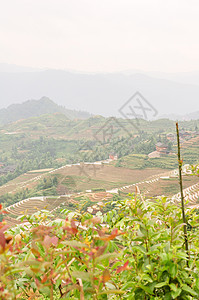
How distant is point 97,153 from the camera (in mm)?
30641

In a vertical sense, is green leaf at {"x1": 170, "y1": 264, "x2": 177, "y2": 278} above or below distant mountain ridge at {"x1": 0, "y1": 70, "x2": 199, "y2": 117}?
below

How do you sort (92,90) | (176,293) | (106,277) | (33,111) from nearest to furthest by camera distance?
(106,277)
(176,293)
(33,111)
(92,90)

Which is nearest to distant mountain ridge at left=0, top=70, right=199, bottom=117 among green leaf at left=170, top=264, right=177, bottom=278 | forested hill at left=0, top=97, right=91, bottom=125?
forested hill at left=0, top=97, right=91, bottom=125

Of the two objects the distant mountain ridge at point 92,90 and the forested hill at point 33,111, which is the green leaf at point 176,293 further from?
the distant mountain ridge at point 92,90

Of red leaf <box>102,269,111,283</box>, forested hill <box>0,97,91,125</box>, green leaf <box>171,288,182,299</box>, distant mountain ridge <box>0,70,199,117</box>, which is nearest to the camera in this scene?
red leaf <box>102,269,111,283</box>

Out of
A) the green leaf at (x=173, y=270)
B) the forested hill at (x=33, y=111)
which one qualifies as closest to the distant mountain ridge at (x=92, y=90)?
the forested hill at (x=33, y=111)

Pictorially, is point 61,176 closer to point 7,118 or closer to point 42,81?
point 7,118

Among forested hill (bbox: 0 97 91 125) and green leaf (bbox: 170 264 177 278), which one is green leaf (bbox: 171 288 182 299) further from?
forested hill (bbox: 0 97 91 125)

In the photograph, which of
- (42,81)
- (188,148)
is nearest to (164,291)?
(188,148)

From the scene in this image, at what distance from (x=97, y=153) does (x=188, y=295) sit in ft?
98.8

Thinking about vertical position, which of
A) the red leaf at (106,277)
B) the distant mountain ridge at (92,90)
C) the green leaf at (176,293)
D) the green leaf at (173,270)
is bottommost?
the green leaf at (176,293)

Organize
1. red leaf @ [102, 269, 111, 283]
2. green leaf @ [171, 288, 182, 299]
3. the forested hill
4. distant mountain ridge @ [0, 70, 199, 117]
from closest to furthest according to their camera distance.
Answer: red leaf @ [102, 269, 111, 283] < green leaf @ [171, 288, 182, 299] < the forested hill < distant mountain ridge @ [0, 70, 199, 117]

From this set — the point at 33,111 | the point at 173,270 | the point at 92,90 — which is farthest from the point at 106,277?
the point at 92,90

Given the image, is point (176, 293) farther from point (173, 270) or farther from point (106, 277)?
point (106, 277)
